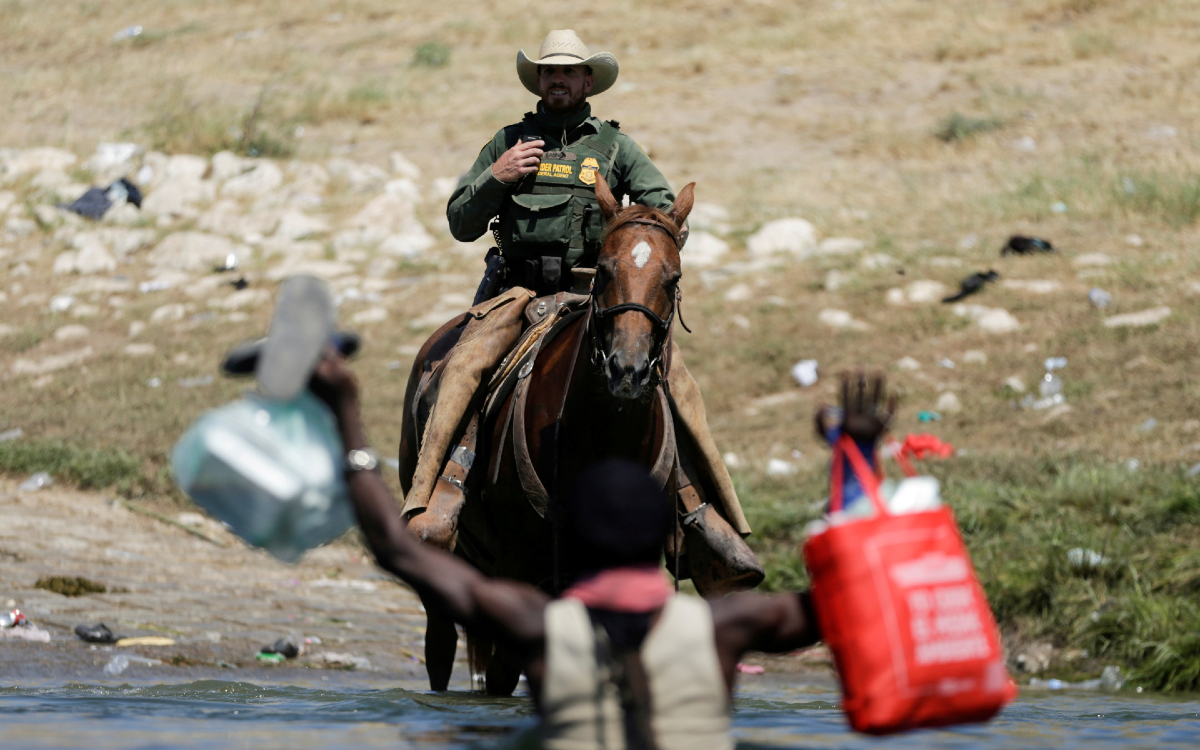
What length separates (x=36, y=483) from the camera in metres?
11.5

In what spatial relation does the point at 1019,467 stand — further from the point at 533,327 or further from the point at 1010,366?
the point at 533,327

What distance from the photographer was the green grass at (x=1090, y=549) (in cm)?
777

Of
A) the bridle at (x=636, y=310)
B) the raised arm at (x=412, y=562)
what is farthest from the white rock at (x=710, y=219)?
the raised arm at (x=412, y=562)

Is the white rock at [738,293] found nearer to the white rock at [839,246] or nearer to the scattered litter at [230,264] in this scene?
the white rock at [839,246]

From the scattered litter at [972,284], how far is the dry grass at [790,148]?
19cm

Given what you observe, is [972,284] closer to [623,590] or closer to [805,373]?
[805,373]

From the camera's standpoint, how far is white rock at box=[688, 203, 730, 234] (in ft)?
54.7

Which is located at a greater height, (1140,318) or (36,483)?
(1140,318)

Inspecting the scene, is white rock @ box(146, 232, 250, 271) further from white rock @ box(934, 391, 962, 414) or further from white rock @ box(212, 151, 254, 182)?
white rock @ box(934, 391, 962, 414)

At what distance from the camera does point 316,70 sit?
26.1 m

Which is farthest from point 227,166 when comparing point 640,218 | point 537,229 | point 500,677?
point 640,218

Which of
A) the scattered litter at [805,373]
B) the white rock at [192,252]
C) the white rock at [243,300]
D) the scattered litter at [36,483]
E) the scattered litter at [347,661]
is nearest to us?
the scattered litter at [347,661]

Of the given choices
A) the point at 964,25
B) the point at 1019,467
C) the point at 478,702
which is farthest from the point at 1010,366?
the point at 964,25

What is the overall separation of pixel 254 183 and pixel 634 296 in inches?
561
